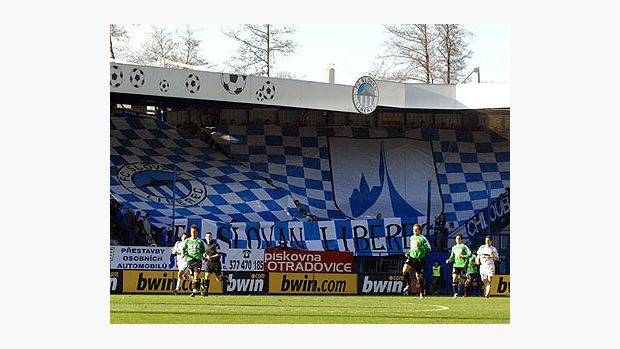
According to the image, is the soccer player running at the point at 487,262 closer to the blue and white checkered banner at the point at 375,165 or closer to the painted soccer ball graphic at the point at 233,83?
the painted soccer ball graphic at the point at 233,83

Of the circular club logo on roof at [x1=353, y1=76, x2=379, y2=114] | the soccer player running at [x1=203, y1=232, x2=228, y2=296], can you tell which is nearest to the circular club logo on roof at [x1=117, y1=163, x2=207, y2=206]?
the circular club logo on roof at [x1=353, y1=76, x2=379, y2=114]

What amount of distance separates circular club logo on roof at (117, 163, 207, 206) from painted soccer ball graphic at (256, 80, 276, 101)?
10.5 feet

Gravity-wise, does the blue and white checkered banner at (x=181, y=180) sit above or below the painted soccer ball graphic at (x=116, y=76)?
below

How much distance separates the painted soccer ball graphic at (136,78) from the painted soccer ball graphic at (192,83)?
140 cm

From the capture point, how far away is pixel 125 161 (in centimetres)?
3300

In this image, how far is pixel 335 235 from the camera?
104 feet

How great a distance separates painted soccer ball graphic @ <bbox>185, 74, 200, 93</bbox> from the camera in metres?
30.8

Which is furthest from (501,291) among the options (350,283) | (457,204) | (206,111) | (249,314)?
(206,111)

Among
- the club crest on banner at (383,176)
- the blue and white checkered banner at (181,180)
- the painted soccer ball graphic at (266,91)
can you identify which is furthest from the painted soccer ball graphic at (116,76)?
the club crest on banner at (383,176)

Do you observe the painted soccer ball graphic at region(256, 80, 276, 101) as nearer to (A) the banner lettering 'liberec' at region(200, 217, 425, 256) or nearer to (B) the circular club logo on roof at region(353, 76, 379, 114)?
(B) the circular club logo on roof at region(353, 76, 379, 114)

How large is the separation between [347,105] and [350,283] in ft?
30.2

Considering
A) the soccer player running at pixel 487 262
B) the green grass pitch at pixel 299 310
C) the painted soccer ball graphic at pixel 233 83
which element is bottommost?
the green grass pitch at pixel 299 310

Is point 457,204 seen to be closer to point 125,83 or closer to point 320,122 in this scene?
point 320,122

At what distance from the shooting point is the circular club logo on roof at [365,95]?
3384 centimetres
